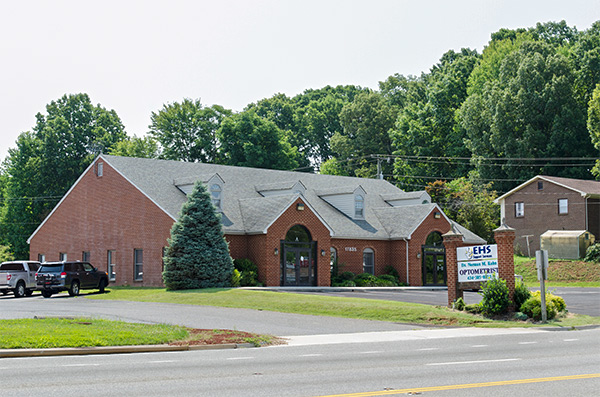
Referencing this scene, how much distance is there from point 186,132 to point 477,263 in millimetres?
59477

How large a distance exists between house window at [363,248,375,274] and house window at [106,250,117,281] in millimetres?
15900

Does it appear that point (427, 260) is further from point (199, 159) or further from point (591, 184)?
point (199, 159)

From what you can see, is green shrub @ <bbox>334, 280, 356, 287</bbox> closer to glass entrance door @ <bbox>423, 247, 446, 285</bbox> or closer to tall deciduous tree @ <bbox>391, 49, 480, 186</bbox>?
glass entrance door @ <bbox>423, 247, 446, 285</bbox>

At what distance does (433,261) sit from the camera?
164 ft

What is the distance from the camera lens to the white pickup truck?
3956 cm

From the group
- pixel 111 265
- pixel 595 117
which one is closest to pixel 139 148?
pixel 111 265

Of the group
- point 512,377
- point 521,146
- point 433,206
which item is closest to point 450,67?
point 521,146

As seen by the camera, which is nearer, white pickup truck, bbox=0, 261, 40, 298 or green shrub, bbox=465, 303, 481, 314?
green shrub, bbox=465, 303, 481, 314

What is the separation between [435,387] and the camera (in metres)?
11.6

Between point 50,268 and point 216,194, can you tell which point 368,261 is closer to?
point 216,194

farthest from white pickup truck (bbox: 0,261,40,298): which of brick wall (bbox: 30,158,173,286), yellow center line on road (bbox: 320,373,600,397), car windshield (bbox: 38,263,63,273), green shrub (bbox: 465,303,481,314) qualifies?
yellow center line on road (bbox: 320,373,600,397)

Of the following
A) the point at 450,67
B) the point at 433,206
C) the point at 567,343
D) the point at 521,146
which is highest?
the point at 450,67

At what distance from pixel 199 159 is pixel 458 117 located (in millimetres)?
28578

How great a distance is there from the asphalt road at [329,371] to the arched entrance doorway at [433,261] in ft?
100
